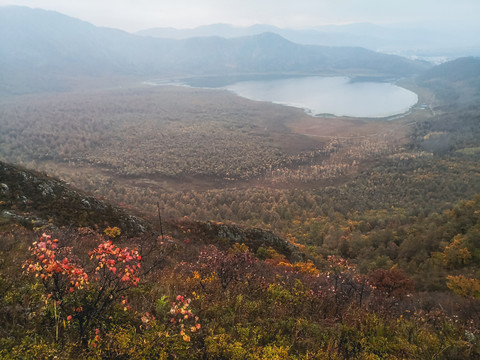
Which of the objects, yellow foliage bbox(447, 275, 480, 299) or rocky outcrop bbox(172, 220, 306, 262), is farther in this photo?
rocky outcrop bbox(172, 220, 306, 262)

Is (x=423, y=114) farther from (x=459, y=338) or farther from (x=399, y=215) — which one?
(x=459, y=338)

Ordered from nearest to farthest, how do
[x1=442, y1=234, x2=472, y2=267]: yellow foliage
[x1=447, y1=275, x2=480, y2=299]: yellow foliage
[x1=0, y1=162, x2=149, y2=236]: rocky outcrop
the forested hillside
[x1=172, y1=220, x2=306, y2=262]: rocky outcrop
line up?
the forested hillside < [x1=0, y1=162, x2=149, y2=236]: rocky outcrop < [x1=447, y1=275, x2=480, y2=299]: yellow foliage < [x1=172, y1=220, x2=306, y2=262]: rocky outcrop < [x1=442, y1=234, x2=472, y2=267]: yellow foliage

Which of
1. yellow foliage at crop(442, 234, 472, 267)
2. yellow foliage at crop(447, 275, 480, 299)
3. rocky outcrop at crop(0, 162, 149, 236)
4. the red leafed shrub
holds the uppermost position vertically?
the red leafed shrub

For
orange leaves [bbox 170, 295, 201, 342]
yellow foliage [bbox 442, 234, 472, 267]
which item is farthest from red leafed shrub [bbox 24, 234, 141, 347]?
yellow foliage [bbox 442, 234, 472, 267]

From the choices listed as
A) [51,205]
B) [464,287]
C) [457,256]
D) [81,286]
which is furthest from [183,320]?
[457,256]

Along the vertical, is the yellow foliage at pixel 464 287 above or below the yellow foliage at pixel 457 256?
above

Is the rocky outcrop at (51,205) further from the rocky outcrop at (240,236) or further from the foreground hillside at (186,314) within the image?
the rocky outcrop at (240,236)

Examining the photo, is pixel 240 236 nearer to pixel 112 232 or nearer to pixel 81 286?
pixel 112 232

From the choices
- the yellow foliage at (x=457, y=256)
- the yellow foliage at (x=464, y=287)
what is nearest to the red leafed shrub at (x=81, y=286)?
the yellow foliage at (x=464, y=287)

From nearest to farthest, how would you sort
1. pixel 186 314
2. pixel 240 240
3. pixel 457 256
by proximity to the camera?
1. pixel 186 314
2. pixel 240 240
3. pixel 457 256

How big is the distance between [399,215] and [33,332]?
62.7 m

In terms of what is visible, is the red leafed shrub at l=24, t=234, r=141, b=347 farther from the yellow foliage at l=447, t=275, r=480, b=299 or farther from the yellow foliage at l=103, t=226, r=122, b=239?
the yellow foliage at l=447, t=275, r=480, b=299

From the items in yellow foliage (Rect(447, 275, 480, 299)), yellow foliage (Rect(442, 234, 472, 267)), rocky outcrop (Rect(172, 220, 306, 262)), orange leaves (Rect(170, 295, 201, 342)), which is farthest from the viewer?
yellow foliage (Rect(442, 234, 472, 267))

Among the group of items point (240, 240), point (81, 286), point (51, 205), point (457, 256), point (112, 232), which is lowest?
point (457, 256)
